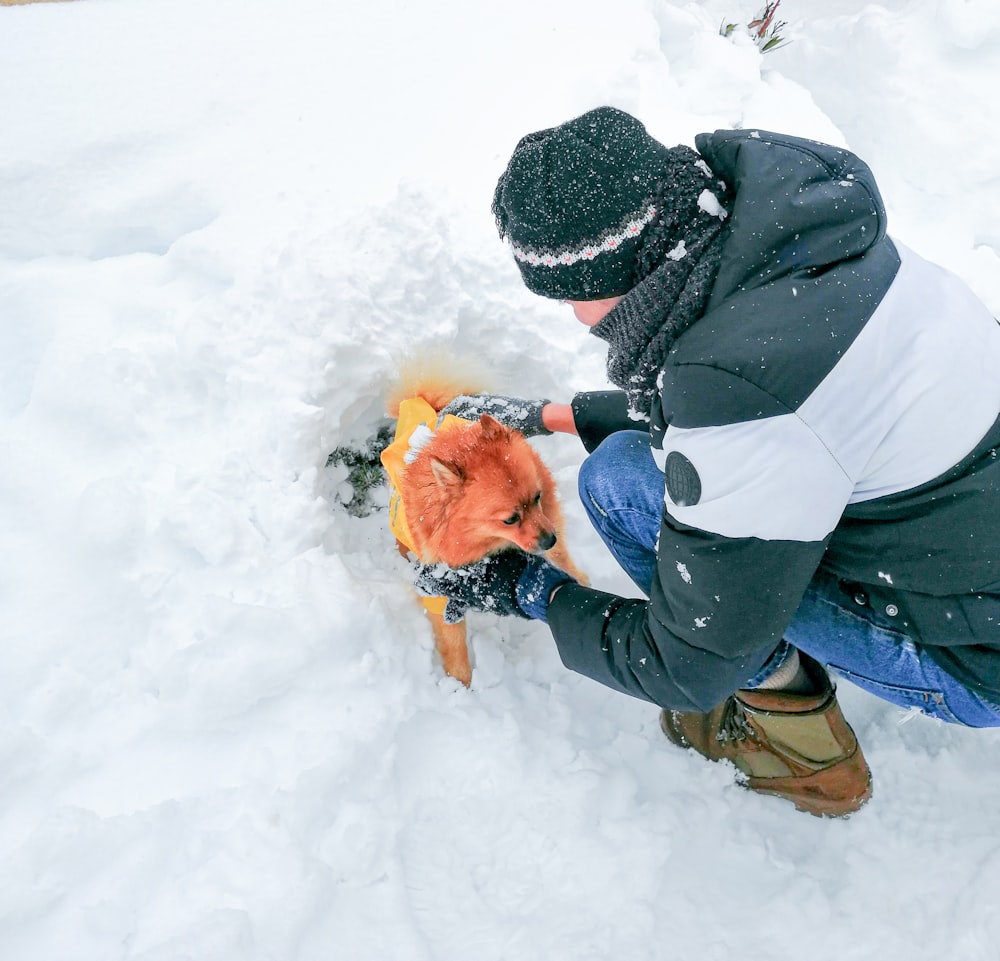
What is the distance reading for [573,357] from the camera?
9.00 ft

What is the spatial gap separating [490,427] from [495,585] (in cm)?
47

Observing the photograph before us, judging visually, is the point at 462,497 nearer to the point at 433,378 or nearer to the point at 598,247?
the point at 433,378

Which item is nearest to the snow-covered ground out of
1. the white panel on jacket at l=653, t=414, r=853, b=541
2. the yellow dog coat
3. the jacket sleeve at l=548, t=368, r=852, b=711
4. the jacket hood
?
the yellow dog coat

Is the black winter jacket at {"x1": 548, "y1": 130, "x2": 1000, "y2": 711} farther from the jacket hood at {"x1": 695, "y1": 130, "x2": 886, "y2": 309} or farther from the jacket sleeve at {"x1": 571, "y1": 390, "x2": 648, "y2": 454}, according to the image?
the jacket sleeve at {"x1": 571, "y1": 390, "x2": 648, "y2": 454}

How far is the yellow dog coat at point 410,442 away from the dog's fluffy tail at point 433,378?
0.07 meters

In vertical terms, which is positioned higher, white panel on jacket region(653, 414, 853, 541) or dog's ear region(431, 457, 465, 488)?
white panel on jacket region(653, 414, 853, 541)

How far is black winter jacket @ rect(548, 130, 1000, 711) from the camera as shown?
1.11 m

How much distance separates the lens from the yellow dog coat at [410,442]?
6.97ft

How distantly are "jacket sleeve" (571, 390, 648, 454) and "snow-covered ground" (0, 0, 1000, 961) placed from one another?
453 mm

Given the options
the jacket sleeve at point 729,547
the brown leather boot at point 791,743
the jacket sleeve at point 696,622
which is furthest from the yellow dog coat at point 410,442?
the brown leather boot at point 791,743

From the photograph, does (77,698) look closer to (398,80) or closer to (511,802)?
(511,802)

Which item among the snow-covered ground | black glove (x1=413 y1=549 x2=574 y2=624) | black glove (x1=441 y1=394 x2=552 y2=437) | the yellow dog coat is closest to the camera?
the snow-covered ground

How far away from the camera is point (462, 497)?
202 centimetres

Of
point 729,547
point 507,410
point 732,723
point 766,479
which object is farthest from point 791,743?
point 507,410
